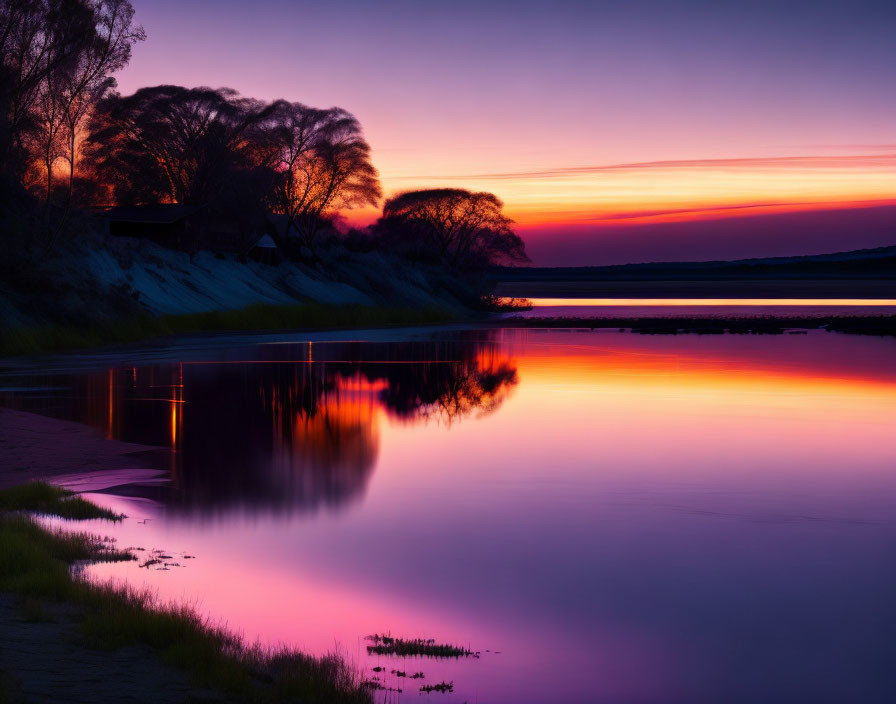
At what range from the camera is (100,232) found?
181ft

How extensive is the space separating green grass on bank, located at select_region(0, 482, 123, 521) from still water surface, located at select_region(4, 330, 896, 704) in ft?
2.05

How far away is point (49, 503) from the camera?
12.1 meters

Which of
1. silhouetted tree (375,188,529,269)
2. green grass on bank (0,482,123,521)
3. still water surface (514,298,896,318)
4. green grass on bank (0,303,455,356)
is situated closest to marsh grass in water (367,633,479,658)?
green grass on bank (0,482,123,521)

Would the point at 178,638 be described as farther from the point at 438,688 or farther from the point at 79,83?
the point at 79,83

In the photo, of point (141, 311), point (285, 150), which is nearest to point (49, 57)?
point (141, 311)

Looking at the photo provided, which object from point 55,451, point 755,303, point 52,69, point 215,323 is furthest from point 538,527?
point 755,303

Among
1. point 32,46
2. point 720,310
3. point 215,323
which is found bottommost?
point 215,323

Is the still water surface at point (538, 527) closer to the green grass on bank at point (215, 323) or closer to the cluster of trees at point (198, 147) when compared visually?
the green grass on bank at point (215, 323)

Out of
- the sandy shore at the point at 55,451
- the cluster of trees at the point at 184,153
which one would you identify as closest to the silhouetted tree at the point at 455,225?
the cluster of trees at the point at 184,153

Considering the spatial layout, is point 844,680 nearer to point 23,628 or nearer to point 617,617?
point 617,617

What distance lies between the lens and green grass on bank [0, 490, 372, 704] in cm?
648

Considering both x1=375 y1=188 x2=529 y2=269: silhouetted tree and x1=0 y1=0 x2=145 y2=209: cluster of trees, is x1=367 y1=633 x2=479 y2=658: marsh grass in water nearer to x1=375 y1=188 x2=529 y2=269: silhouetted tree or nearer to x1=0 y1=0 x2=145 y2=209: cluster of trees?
x1=0 y1=0 x2=145 y2=209: cluster of trees

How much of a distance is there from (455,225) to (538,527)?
322ft

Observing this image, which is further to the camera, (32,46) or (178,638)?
(32,46)
